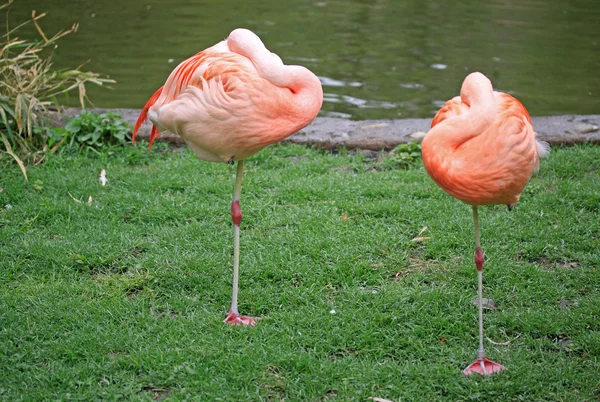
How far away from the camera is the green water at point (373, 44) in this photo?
8250 mm

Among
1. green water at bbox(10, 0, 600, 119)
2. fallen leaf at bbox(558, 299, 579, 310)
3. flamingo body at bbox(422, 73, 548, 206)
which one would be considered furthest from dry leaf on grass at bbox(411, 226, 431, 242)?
green water at bbox(10, 0, 600, 119)

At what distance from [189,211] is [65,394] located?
6.63 ft

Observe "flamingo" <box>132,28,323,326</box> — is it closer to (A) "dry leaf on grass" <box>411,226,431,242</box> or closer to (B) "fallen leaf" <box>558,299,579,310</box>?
(A) "dry leaf on grass" <box>411,226,431,242</box>

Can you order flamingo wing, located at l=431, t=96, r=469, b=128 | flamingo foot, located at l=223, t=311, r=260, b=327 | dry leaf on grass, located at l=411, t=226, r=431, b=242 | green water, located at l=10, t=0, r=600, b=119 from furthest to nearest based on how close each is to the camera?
1. green water, located at l=10, t=0, r=600, b=119
2. dry leaf on grass, located at l=411, t=226, r=431, b=242
3. flamingo foot, located at l=223, t=311, r=260, b=327
4. flamingo wing, located at l=431, t=96, r=469, b=128

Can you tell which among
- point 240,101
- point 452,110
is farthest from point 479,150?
point 240,101

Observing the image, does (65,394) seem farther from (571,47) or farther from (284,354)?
(571,47)

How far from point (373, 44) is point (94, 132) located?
530cm

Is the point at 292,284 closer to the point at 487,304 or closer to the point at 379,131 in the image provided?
the point at 487,304

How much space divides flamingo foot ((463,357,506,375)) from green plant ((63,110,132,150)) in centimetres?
396

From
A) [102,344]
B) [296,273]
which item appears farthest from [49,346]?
[296,273]

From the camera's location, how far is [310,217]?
4770 mm

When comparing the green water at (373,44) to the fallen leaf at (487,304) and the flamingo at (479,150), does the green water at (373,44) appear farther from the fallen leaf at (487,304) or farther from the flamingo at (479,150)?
the flamingo at (479,150)

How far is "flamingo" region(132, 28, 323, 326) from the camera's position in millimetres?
3281

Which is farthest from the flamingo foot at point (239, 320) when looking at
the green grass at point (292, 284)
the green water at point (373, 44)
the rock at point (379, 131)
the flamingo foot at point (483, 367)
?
the green water at point (373, 44)
